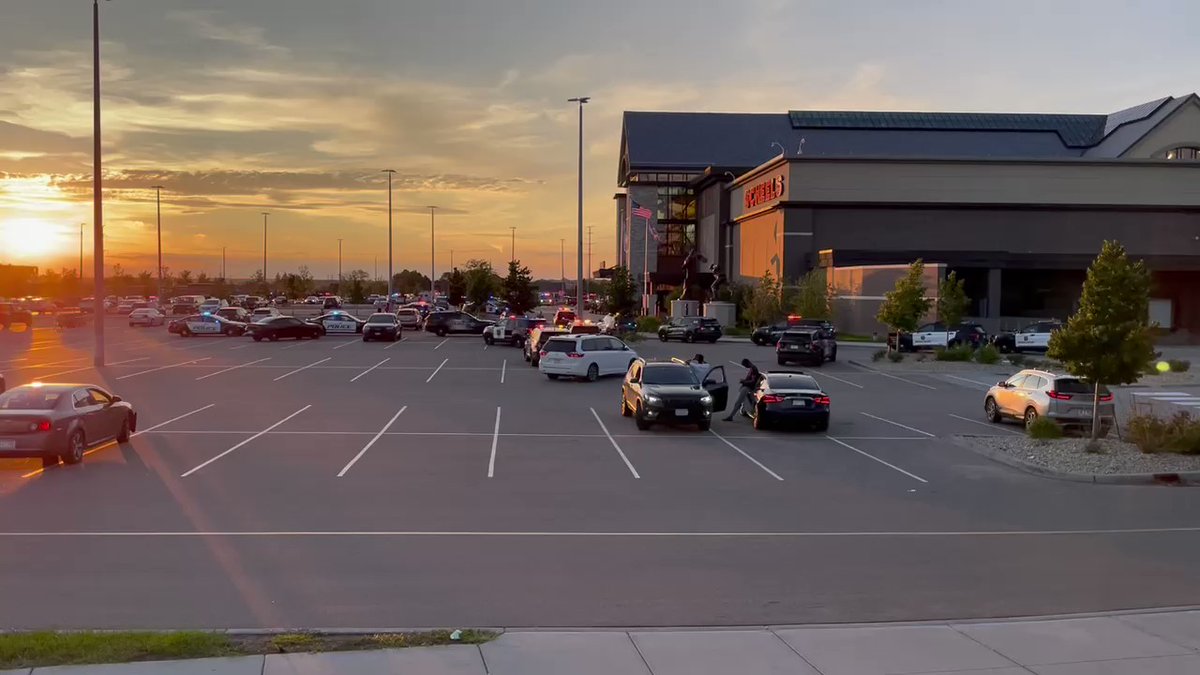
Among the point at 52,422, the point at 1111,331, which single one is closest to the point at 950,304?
the point at 1111,331

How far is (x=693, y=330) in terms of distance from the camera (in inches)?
2350

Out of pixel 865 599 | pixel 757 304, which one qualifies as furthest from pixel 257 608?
pixel 757 304

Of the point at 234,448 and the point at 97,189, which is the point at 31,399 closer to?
the point at 234,448

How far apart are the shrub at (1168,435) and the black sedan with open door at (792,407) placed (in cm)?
646

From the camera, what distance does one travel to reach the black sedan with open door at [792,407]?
23188 millimetres

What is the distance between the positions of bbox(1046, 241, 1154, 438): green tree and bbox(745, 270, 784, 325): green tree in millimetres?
47350

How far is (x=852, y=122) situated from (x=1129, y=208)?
3088 centimetres

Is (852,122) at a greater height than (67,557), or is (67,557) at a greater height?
(852,122)

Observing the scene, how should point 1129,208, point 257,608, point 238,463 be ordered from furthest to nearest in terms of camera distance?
1. point 1129,208
2. point 238,463
3. point 257,608

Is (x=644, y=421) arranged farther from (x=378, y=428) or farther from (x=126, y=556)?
(x=126, y=556)

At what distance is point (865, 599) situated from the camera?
32.7ft

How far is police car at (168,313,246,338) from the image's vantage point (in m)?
58.8

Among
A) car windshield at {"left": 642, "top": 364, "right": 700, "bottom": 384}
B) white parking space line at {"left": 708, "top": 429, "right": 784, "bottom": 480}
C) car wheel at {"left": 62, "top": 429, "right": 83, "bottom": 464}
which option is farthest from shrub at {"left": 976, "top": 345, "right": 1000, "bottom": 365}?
car wheel at {"left": 62, "top": 429, "right": 83, "bottom": 464}

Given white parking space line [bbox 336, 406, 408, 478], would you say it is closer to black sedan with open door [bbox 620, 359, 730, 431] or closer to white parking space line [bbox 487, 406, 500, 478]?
white parking space line [bbox 487, 406, 500, 478]
